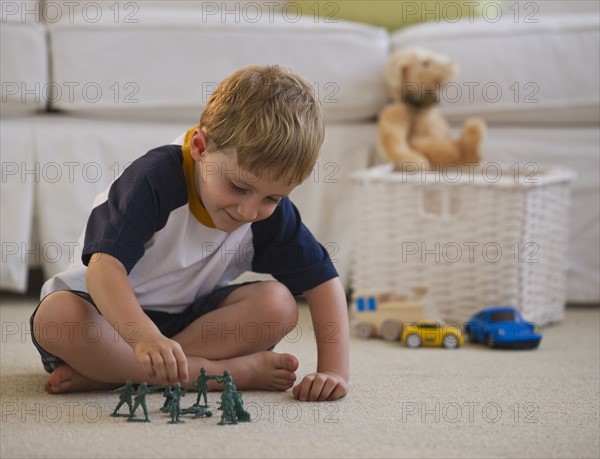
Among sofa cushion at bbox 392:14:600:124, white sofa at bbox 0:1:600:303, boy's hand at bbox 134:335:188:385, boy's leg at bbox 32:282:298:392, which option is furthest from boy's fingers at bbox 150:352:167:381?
sofa cushion at bbox 392:14:600:124

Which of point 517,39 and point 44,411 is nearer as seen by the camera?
point 44,411

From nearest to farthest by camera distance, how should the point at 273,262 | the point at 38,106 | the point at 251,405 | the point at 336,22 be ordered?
the point at 251,405
the point at 273,262
the point at 38,106
the point at 336,22

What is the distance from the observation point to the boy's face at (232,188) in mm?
1011

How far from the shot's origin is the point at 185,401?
3.55 feet

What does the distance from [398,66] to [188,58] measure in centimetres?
44

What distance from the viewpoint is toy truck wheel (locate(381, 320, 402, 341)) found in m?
1.57

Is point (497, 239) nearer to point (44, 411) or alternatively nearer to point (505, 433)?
point (505, 433)

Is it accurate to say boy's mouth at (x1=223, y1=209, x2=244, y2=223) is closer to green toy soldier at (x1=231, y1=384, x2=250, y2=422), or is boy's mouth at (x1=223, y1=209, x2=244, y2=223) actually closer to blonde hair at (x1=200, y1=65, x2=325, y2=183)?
blonde hair at (x1=200, y1=65, x2=325, y2=183)

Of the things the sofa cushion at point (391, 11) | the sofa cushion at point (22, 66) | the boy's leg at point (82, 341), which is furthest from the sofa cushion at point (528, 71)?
the boy's leg at point (82, 341)

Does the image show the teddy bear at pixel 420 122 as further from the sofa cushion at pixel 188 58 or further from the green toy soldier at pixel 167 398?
the green toy soldier at pixel 167 398

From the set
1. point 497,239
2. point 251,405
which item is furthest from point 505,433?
point 497,239

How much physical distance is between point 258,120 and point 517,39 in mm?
1072

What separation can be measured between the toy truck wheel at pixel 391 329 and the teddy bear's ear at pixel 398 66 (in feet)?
1.79

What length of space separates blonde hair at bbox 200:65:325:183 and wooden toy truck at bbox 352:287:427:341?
60cm
